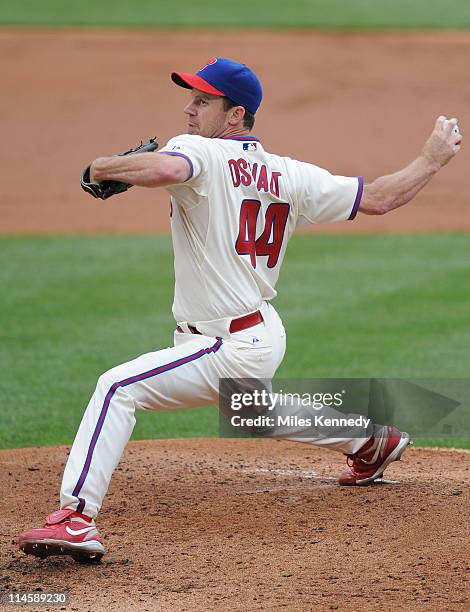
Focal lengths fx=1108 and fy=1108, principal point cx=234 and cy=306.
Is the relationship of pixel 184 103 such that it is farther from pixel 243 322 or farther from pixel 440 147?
pixel 243 322

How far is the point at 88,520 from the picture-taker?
417 centimetres

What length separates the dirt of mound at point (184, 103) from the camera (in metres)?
13.7

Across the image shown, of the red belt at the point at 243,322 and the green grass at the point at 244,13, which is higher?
the green grass at the point at 244,13

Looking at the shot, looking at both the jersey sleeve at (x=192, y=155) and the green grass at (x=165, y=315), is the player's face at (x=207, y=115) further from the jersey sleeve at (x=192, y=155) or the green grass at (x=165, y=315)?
the green grass at (x=165, y=315)

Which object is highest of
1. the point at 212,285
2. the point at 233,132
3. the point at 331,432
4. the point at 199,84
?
the point at 199,84

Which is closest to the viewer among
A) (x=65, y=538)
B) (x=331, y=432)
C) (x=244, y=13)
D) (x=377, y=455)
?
(x=65, y=538)

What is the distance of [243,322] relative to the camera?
4543mm

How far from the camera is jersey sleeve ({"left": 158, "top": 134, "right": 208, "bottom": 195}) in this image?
4223mm

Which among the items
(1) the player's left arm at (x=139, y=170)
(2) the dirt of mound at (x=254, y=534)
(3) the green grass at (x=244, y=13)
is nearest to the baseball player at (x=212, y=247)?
(1) the player's left arm at (x=139, y=170)

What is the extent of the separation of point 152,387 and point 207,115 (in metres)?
1.16

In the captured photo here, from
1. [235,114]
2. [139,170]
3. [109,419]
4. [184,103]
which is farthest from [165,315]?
[184,103]

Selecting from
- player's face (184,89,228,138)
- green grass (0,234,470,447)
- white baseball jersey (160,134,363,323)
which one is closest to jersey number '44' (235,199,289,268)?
white baseball jersey (160,134,363,323)

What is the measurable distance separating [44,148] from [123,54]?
3795 mm

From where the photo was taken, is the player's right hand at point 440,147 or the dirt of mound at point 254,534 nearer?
the dirt of mound at point 254,534
